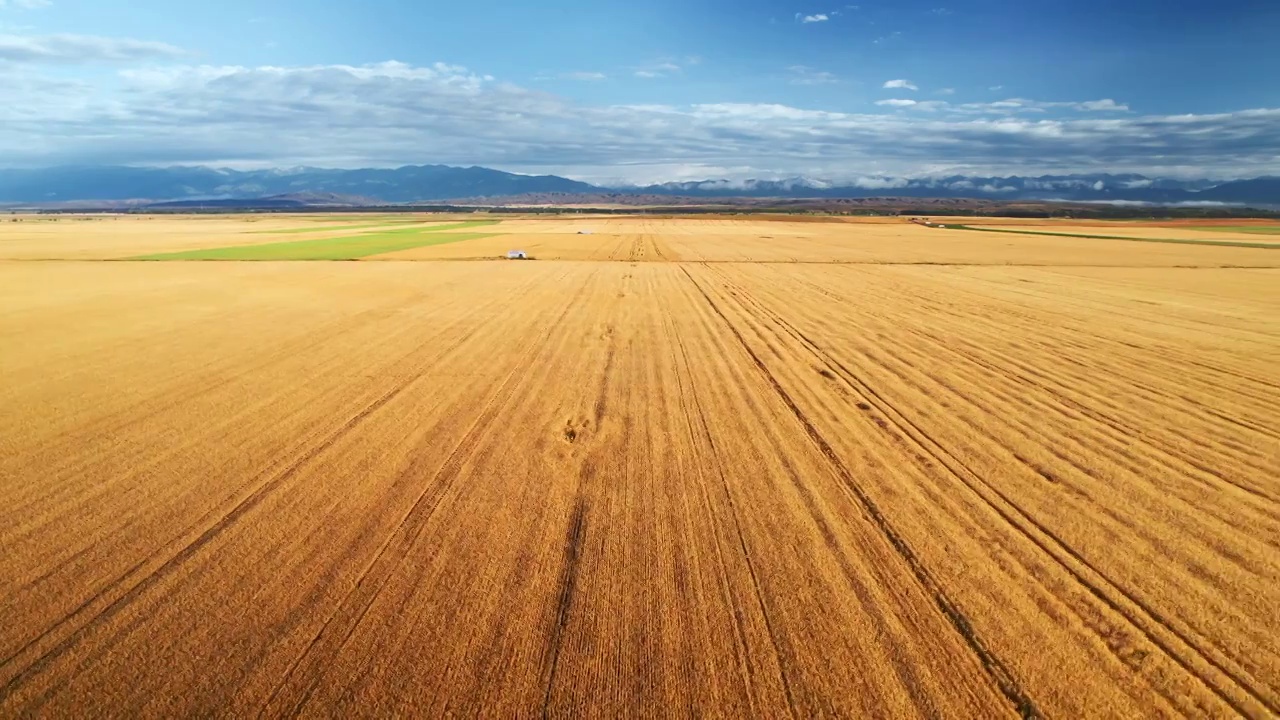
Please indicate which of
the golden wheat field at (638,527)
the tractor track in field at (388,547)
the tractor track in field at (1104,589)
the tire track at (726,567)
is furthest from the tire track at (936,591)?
the tractor track in field at (388,547)

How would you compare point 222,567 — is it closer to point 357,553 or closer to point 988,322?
point 357,553

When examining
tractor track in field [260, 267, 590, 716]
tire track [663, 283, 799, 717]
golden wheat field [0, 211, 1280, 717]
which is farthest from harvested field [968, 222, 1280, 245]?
tractor track in field [260, 267, 590, 716]

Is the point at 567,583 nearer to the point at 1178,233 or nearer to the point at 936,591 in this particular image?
the point at 936,591

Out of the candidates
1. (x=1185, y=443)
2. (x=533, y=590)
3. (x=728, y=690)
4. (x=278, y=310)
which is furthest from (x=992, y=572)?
(x=278, y=310)

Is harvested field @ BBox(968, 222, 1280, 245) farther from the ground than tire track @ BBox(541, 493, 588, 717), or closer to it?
farther from the ground

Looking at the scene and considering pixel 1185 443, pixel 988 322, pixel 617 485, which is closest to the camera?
pixel 617 485

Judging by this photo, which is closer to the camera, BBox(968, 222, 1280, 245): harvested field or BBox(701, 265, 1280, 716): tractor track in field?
BBox(701, 265, 1280, 716): tractor track in field

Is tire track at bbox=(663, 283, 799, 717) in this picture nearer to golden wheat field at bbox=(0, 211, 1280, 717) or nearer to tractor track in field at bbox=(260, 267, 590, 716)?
golden wheat field at bbox=(0, 211, 1280, 717)

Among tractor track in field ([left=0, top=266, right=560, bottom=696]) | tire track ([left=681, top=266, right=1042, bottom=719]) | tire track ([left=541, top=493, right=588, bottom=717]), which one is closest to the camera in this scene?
tire track ([left=681, top=266, right=1042, bottom=719])
